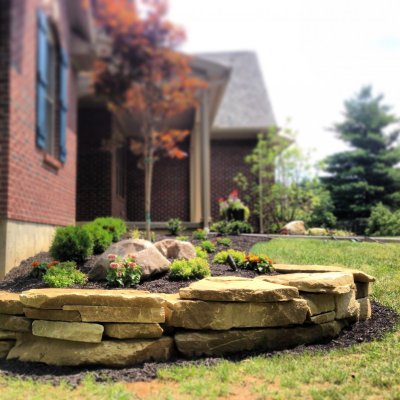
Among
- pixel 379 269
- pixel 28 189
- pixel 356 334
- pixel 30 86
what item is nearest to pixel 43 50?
pixel 30 86

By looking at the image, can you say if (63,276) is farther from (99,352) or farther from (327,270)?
(327,270)

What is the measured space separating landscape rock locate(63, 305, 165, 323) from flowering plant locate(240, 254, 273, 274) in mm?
2029

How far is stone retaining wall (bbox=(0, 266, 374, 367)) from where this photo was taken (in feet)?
11.7

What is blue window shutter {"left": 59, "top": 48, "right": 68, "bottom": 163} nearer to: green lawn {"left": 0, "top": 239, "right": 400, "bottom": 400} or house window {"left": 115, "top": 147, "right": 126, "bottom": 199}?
house window {"left": 115, "top": 147, "right": 126, "bottom": 199}

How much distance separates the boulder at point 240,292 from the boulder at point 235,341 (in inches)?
11.2

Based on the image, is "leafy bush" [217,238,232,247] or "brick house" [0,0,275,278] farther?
"leafy bush" [217,238,232,247]

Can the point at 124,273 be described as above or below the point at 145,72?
below

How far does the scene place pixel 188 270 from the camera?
15.9 ft

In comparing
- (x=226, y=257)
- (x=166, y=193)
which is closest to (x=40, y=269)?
(x=226, y=257)

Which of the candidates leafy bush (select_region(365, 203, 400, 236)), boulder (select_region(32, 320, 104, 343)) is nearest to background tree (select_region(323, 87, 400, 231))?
leafy bush (select_region(365, 203, 400, 236))

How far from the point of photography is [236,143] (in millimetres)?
13555

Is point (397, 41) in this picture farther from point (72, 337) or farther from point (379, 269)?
point (379, 269)

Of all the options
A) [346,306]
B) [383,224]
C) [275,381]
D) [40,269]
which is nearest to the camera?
[275,381]

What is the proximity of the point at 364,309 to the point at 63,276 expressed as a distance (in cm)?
318
